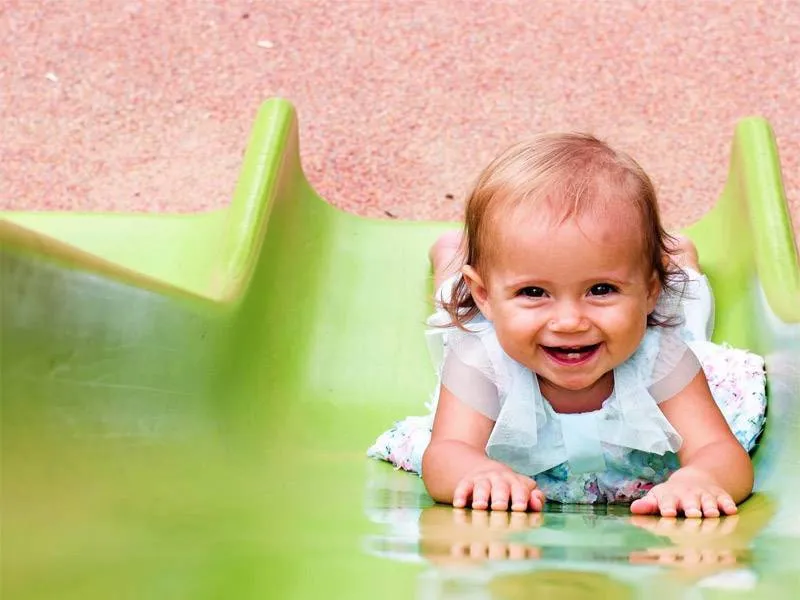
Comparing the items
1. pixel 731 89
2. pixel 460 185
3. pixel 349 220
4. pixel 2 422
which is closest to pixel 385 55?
pixel 460 185

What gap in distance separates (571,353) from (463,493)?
0.70 feet

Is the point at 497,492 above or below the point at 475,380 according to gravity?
below

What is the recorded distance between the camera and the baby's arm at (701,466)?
1343mm

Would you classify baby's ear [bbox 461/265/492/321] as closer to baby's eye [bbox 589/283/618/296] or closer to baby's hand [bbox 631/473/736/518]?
baby's eye [bbox 589/283/618/296]

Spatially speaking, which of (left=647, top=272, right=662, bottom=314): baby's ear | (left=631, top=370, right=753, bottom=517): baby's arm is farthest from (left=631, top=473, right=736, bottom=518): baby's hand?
(left=647, top=272, right=662, bottom=314): baby's ear

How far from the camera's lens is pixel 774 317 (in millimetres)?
1702

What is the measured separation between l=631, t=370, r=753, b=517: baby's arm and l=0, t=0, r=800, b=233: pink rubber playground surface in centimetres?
159

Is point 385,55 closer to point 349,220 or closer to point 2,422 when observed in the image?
point 349,220

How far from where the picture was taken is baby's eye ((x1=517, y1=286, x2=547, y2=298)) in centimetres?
139

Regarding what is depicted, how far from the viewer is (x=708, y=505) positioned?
134cm

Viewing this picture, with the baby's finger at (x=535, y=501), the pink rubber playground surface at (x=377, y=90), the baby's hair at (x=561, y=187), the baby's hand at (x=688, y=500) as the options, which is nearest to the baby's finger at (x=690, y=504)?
the baby's hand at (x=688, y=500)

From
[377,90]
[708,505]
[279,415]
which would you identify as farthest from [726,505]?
[377,90]

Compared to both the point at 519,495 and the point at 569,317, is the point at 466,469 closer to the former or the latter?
the point at 519,495

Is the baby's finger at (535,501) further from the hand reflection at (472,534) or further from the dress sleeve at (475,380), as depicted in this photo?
the dress sleeve at (475,380)
